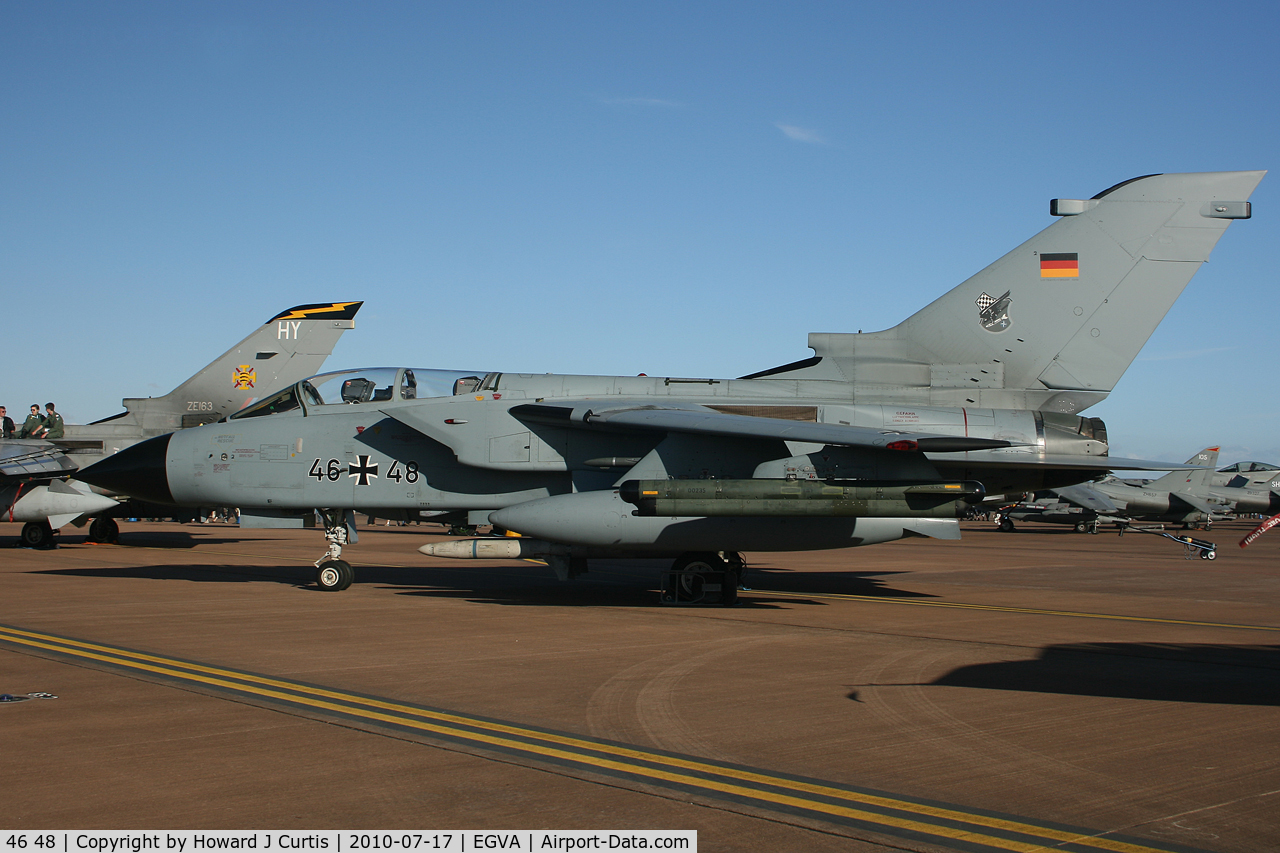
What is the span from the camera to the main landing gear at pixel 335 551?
45.4 feet

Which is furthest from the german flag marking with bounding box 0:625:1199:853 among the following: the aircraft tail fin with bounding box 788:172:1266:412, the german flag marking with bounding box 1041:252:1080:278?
the german flag marking with bounding box 1041:252:1080:278

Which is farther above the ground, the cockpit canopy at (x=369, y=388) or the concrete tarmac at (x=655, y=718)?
the cockpit canopy at (x=369, y=388)

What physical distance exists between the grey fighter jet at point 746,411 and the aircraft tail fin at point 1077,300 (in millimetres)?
25

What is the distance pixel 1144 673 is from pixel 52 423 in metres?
24.3

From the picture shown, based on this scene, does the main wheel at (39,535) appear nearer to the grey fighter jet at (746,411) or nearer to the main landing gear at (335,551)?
the grey fighter jet at (746,411)

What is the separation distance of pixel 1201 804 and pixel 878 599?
9.37 m

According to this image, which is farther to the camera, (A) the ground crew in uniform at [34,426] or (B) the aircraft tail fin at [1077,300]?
(A) the ground crew in uniform at [34,426]

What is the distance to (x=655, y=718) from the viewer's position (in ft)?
20.2

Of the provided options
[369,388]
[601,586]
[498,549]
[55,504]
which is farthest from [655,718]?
[55,504]

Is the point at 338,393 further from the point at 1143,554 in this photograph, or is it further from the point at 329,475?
the point at 1143,554

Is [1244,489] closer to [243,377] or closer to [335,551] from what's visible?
[243,377]

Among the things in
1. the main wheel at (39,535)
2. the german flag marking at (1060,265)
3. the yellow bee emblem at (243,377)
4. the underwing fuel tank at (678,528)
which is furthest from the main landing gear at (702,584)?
the main wheel at (39,535)

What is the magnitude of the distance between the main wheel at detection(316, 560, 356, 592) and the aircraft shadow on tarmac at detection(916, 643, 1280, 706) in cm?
905

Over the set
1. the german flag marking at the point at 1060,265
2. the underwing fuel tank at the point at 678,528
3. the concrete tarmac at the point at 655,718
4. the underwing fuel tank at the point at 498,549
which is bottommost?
the concrete tarmac at the point at 655,718
